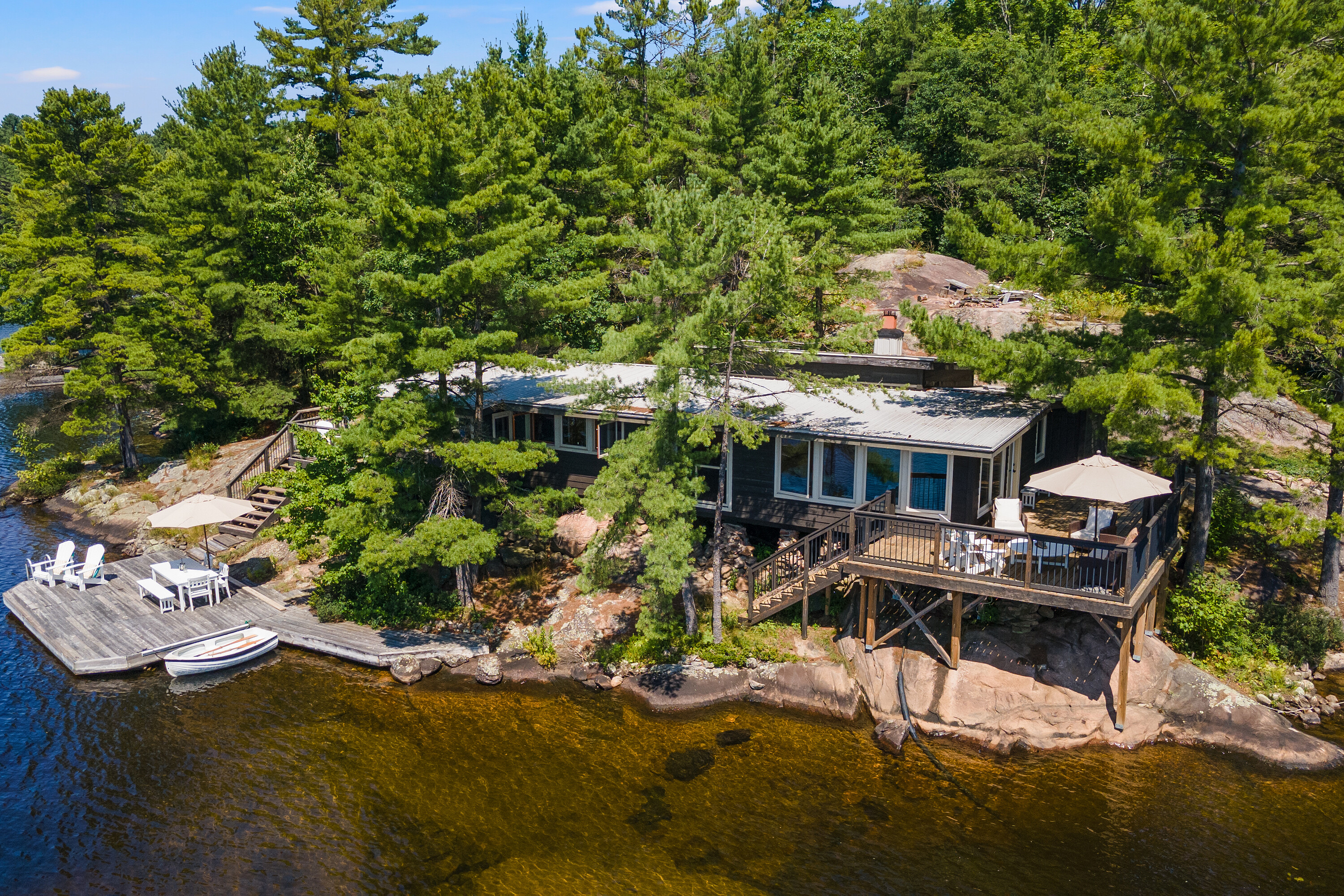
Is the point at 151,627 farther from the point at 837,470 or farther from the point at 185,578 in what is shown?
the point at 837,470

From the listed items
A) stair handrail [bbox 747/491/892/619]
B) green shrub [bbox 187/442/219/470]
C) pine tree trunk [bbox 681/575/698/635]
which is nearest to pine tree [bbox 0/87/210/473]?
green shrub [bbox 187/442/219/470]

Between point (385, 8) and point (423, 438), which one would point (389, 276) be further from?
point (385, 8)

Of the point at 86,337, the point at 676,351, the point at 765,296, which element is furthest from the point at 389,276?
the point at 86,337

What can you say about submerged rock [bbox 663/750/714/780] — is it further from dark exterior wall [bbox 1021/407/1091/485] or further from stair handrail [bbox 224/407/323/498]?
stair handrail [bbox 224/407/323/498]

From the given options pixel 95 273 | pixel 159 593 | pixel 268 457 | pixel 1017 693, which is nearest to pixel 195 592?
pixel 159 593

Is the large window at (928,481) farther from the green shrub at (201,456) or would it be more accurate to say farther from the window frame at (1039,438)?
the green shrub at (201,456)
